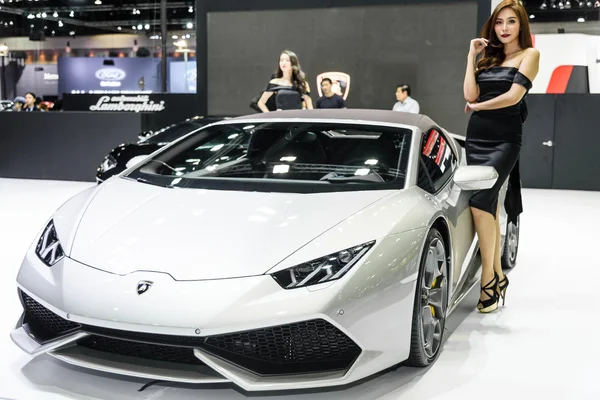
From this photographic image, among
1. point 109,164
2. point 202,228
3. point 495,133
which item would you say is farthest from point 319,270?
point 109,164

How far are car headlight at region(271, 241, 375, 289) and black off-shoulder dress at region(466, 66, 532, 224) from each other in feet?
4.70

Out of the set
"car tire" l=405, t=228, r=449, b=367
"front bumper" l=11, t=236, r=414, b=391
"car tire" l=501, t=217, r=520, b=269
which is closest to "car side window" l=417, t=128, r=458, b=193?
"car tire" l=405, t=228, r=449, b=367

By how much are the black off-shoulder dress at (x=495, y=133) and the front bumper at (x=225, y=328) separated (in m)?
1.40

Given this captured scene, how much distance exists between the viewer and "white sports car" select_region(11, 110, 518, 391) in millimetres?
2385

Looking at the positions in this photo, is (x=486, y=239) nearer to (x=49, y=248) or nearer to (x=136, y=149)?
(x=49, y=248)

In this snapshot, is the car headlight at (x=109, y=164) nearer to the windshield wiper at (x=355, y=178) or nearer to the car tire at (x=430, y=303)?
the windshield wiper at (x=355, y=178)

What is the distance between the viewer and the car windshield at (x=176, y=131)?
7.73 metres

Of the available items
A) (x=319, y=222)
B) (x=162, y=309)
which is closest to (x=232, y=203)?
(x=319, y=222)

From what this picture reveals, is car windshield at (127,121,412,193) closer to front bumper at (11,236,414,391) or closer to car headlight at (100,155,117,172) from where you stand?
front bumper at (11,236,414,391)

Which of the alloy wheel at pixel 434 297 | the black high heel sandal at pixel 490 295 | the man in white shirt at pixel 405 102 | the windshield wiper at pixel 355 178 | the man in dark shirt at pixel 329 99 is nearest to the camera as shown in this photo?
the alloy wheel at pixel 434 297

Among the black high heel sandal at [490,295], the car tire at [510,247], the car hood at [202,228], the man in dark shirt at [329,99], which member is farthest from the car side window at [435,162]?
the man in dark shirt at [329,99]

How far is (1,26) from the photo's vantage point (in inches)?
741

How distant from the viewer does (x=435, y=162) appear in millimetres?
3447

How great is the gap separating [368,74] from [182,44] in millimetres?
4201
